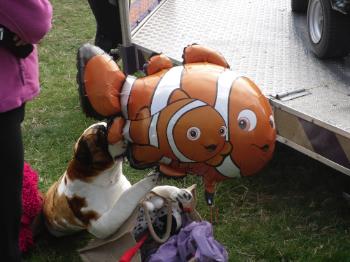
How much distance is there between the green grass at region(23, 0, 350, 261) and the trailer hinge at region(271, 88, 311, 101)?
64cm

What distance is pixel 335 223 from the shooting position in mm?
2934

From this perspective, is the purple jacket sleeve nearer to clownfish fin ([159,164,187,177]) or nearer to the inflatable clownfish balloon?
the inflatable clownfish balloon

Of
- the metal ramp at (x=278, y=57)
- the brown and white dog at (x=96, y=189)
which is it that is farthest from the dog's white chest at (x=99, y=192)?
the metal ramp at (x=278, y=57)

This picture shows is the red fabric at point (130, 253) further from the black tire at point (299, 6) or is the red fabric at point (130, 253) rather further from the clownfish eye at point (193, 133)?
Answer: the black tire at point (299, 6)

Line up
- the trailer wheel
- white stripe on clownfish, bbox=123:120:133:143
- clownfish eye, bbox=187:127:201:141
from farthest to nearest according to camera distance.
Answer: the trailer wheel, white stripe on clownfish, bbox=123:120:133:143, clownfish eye, bbox=187:127:201:141

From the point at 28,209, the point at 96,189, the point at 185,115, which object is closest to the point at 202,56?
the point at 185,115

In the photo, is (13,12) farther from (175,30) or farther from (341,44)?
(175,30)

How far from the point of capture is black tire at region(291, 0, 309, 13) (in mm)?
4216

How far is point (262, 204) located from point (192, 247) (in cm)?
→ 100

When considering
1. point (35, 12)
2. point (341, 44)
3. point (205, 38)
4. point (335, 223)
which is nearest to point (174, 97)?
point (35, 12)

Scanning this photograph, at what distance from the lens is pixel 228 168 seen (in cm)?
190

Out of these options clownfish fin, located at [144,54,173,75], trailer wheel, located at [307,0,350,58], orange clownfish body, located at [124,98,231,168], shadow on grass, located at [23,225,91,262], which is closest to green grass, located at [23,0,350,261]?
shadow on grass, located at [23,225,91,262]

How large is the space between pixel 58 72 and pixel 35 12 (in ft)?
10.7

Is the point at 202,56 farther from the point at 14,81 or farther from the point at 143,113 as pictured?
the point at 14,81
